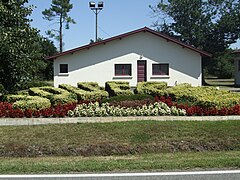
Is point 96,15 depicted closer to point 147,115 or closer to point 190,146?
point 147,115

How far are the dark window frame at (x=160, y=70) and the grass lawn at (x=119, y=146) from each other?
19.7 metres

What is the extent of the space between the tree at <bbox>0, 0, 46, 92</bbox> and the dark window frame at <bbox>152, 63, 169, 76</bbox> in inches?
614

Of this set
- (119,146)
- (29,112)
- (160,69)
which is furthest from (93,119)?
(160,69)

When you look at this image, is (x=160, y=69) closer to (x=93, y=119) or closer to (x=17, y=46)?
(x=17, y=46)

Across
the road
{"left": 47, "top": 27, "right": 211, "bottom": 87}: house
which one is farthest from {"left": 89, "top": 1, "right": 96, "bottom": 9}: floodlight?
the road

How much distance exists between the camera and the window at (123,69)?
30.4 meters

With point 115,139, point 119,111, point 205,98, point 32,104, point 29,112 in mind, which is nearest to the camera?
point 115,139

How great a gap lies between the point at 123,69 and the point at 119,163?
23310 mm

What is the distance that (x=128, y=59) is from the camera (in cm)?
3027

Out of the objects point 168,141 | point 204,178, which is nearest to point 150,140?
point 168,141

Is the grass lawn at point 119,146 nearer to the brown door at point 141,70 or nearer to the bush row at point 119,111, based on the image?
the bush row at point 119,111

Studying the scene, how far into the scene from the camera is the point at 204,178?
638 cm

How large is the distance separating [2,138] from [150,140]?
368 cm

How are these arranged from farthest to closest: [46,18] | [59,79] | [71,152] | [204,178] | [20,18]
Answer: [46,18] < [59,79] < [20,18] < [71,152] < [204,178]
